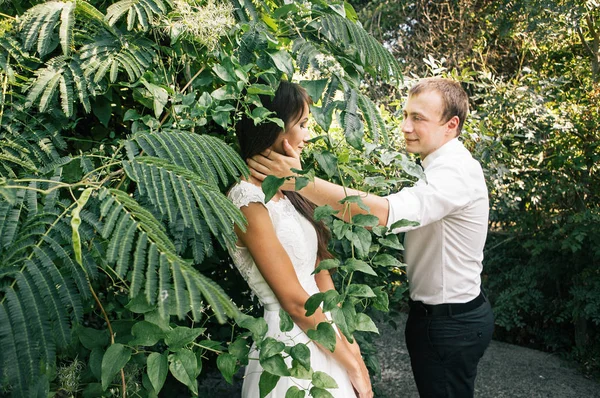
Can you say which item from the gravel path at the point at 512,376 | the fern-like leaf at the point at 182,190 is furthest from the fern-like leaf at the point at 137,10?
the gravel path at the point at 512,376

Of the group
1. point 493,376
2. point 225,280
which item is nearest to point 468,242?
point 225,280

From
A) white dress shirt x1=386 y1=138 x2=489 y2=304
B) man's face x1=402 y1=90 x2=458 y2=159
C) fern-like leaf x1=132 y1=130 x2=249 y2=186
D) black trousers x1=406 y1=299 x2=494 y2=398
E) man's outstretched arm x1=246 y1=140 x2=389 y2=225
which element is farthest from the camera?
man's face x1=402 y1=90 x2=458 y2=159

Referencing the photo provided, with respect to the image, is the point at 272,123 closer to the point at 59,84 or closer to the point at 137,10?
the point at 137,10

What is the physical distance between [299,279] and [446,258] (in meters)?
0.83

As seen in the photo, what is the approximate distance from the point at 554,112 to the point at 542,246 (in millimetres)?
1379

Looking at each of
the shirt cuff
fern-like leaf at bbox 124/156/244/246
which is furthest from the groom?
fern-like leaf at bbox 124/156/244/246

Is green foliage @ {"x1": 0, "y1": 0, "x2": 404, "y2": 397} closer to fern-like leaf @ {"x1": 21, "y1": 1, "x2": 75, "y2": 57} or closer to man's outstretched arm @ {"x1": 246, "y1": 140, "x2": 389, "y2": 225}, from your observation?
fern-like leaf @ {"x1": 21, "y1": 1, "x2": 75, "y2": 57}

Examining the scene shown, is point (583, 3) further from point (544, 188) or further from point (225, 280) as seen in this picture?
point (225, 280)

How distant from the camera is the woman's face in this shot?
223 cm

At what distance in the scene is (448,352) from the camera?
270 cm

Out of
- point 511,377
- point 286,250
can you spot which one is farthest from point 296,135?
point 511,377

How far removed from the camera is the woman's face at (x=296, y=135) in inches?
88.0

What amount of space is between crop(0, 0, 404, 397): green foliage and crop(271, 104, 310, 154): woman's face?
13.7 inches

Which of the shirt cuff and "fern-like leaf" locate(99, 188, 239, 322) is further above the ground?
"fern-like leaf" locate(99, 188, 239, 322)
